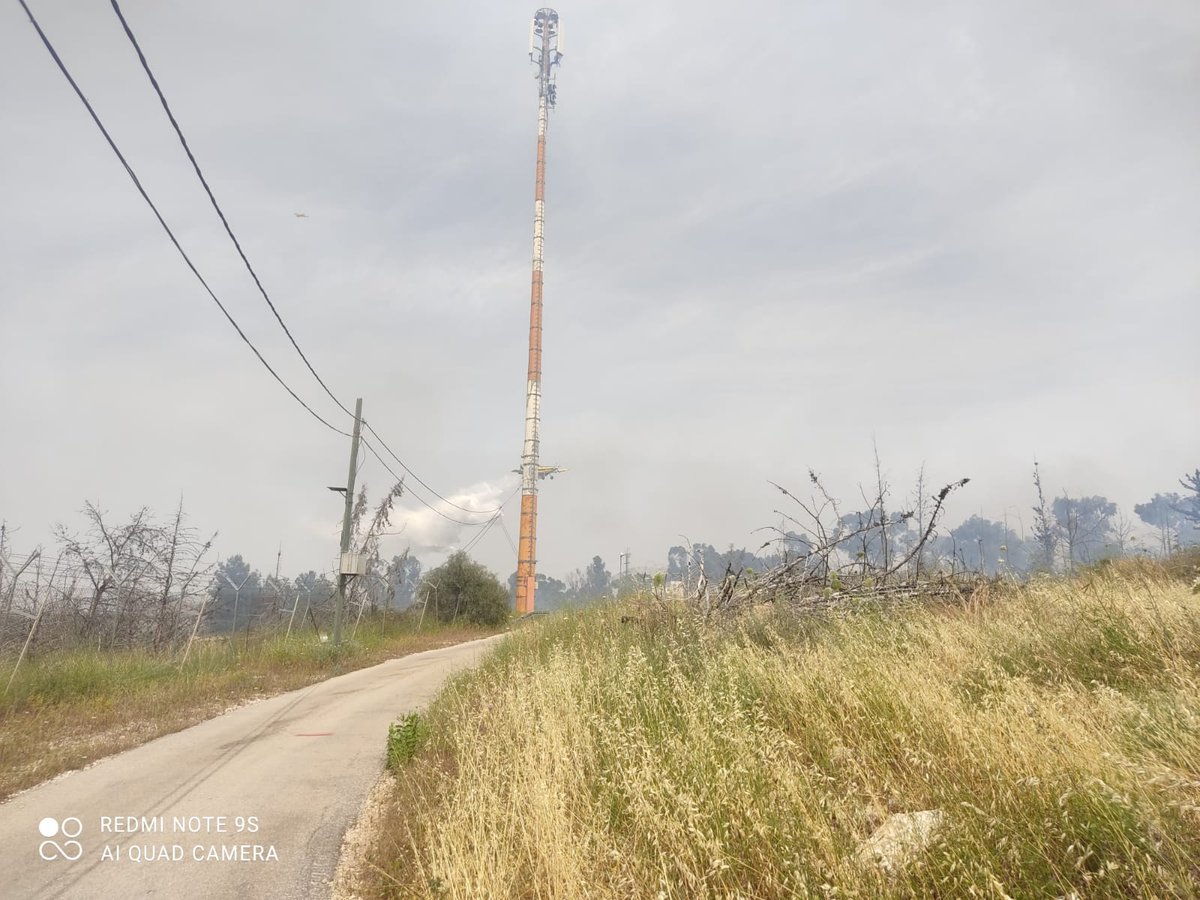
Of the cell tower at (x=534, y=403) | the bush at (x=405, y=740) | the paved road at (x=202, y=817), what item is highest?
the cell tower at (x=534, y=403)

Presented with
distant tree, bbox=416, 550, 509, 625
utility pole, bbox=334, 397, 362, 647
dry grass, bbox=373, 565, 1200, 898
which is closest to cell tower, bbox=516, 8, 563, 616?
distant tree, bbox=416, 550, 509, 625

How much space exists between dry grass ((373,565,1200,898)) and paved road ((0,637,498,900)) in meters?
0.84

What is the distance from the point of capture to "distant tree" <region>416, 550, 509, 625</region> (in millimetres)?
30688

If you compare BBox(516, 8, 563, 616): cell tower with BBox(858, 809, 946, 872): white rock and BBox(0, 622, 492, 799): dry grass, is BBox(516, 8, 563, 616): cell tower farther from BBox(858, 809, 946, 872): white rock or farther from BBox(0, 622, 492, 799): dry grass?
BBox(858, 809, 946, 872): white rock

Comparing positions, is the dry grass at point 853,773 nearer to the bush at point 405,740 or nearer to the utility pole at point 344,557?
the bush at point 405,740

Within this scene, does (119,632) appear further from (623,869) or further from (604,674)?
(623,869)

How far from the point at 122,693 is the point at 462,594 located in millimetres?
19460

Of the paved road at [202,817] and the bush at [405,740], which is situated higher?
the bush at [405,740]

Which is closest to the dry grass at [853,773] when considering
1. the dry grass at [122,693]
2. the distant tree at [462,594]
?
the dry grass at [122,693]

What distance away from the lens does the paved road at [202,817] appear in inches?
193

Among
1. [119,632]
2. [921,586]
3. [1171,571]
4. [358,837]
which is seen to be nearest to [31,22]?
[358,837]

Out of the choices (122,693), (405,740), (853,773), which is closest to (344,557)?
(122,693)

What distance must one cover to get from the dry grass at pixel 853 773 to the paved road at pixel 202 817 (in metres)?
0.84

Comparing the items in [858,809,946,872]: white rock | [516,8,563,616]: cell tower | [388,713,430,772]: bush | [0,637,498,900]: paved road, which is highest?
[516,8,563,616]: cell tower
